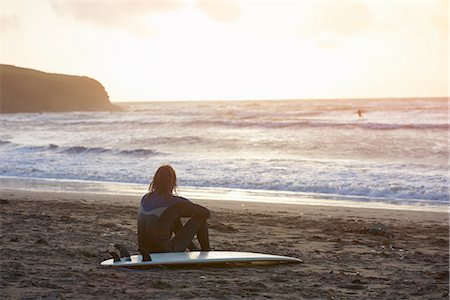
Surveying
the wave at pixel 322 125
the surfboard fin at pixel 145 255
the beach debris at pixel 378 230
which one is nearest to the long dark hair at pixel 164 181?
the surfboard fin at pixel 145 255

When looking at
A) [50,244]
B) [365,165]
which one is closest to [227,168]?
[365,165]

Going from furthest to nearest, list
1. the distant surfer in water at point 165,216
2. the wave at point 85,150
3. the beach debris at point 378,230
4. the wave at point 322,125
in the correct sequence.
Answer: the wave at point 322,125, the wave at point 85,150, the beach debris at point 378,230, the distant surfer in water at point 165,216

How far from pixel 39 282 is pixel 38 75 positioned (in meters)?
111

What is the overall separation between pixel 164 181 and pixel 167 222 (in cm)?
47

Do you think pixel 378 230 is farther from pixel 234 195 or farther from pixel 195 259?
pixel 234 195

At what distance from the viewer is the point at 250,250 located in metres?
8.69

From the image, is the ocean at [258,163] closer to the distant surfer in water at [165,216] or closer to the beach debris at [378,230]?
the beach debris at [378,230]

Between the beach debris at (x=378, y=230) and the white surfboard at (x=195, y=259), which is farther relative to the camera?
the beach debris at (x=378, y=230)

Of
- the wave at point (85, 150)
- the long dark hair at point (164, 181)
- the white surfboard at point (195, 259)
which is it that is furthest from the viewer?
the wave at point (85, 150)

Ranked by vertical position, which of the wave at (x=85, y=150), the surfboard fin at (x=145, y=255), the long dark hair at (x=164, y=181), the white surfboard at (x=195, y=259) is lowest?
the white surfboard at (x=195, y=259)

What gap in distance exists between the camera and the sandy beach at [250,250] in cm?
612

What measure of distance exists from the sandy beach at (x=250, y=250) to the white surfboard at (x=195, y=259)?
→ 0.09 m

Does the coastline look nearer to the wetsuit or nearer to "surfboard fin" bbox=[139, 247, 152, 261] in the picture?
the wetsuit

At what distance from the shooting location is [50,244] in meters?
8.16
